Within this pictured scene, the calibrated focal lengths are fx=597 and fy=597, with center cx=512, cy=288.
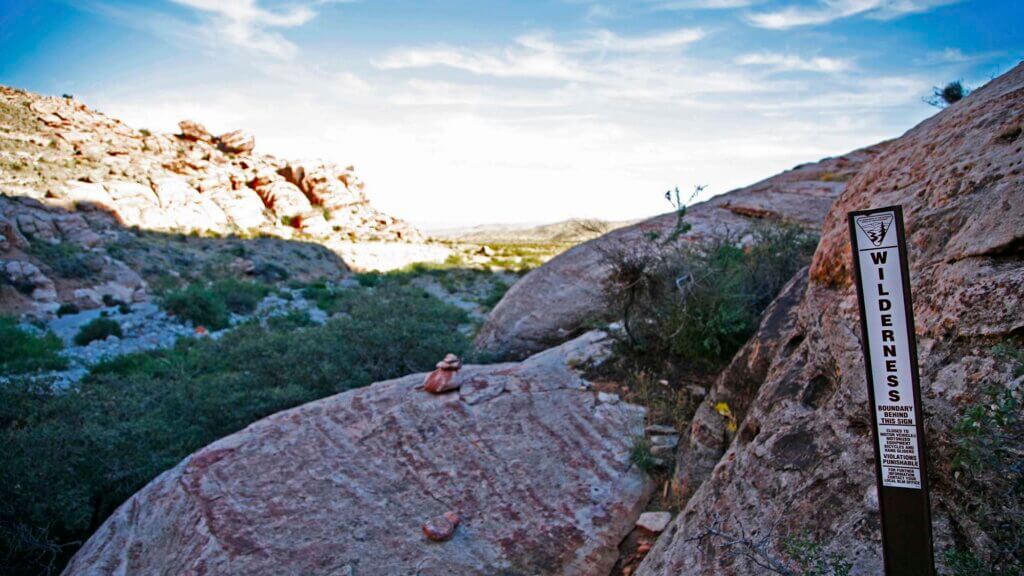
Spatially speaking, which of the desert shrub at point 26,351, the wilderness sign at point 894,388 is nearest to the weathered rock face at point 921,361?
the wilderness sign at point 894,388

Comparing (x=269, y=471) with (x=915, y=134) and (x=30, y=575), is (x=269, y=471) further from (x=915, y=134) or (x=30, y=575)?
(x=915, y=134)

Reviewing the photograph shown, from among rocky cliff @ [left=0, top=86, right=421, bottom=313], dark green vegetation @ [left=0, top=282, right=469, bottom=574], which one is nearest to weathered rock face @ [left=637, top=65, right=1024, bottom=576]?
dark green vegetation @ [left=0, top=282, right=469, bottom=574]

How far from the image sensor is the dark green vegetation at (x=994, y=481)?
70.8 inches

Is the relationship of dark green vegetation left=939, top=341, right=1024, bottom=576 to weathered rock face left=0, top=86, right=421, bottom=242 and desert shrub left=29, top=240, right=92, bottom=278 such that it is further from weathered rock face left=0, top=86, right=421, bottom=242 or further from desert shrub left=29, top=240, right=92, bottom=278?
weathered rock face left=0, top=86, right=421, bottom=242

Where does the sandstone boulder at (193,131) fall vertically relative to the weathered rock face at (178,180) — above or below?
above

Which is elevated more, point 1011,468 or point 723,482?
point 1011,468

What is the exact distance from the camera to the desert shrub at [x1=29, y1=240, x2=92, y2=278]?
61.3 feet

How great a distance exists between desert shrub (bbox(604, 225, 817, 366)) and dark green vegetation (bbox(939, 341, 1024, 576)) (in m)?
2.86

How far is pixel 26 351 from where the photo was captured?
37.7 feet

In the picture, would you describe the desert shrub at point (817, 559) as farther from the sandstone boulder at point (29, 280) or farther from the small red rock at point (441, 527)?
the sandstone boulder at point (29, 280)

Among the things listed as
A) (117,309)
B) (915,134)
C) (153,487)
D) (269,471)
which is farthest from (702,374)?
(117,309)

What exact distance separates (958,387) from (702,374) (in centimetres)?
286

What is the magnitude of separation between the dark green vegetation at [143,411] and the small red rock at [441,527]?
120 inches

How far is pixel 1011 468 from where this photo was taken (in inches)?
72.9
